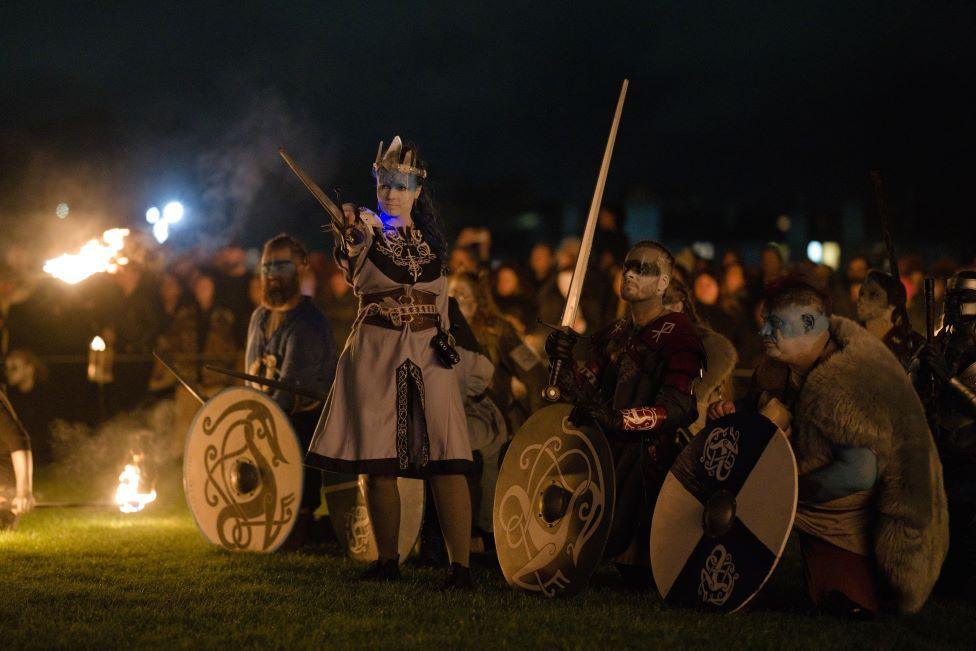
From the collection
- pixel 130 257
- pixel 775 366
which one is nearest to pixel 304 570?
pixel 775 366

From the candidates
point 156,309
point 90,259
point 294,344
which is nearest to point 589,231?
point 294,344

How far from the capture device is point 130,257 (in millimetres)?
10516

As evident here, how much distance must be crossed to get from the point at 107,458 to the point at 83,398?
36.1 inches

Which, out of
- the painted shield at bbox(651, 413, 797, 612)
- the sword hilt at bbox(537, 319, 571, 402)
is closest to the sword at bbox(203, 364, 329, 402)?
the sword hilt at bbox(537, 319, 571, 402)

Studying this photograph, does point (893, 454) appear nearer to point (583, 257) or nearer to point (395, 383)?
point (583, 257)

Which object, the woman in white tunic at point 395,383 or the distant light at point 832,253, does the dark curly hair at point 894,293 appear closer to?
the woman in white tunic at point 395,383

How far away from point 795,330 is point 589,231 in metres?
1.04

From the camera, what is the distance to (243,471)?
7.49m

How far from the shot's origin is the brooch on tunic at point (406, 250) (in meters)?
6.33

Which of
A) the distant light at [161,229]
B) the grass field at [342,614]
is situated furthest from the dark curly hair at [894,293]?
the distant light at [161,229]

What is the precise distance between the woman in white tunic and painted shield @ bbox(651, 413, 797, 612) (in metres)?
1.02

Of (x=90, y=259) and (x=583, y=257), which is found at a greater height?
(x=90, y=259)

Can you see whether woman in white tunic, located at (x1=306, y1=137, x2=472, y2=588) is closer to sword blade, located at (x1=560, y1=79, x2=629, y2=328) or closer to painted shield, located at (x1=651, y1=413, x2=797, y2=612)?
sword blade, located at (x1=560, y1=79, x2=629, y2=328)

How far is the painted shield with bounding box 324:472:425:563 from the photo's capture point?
7.14m
